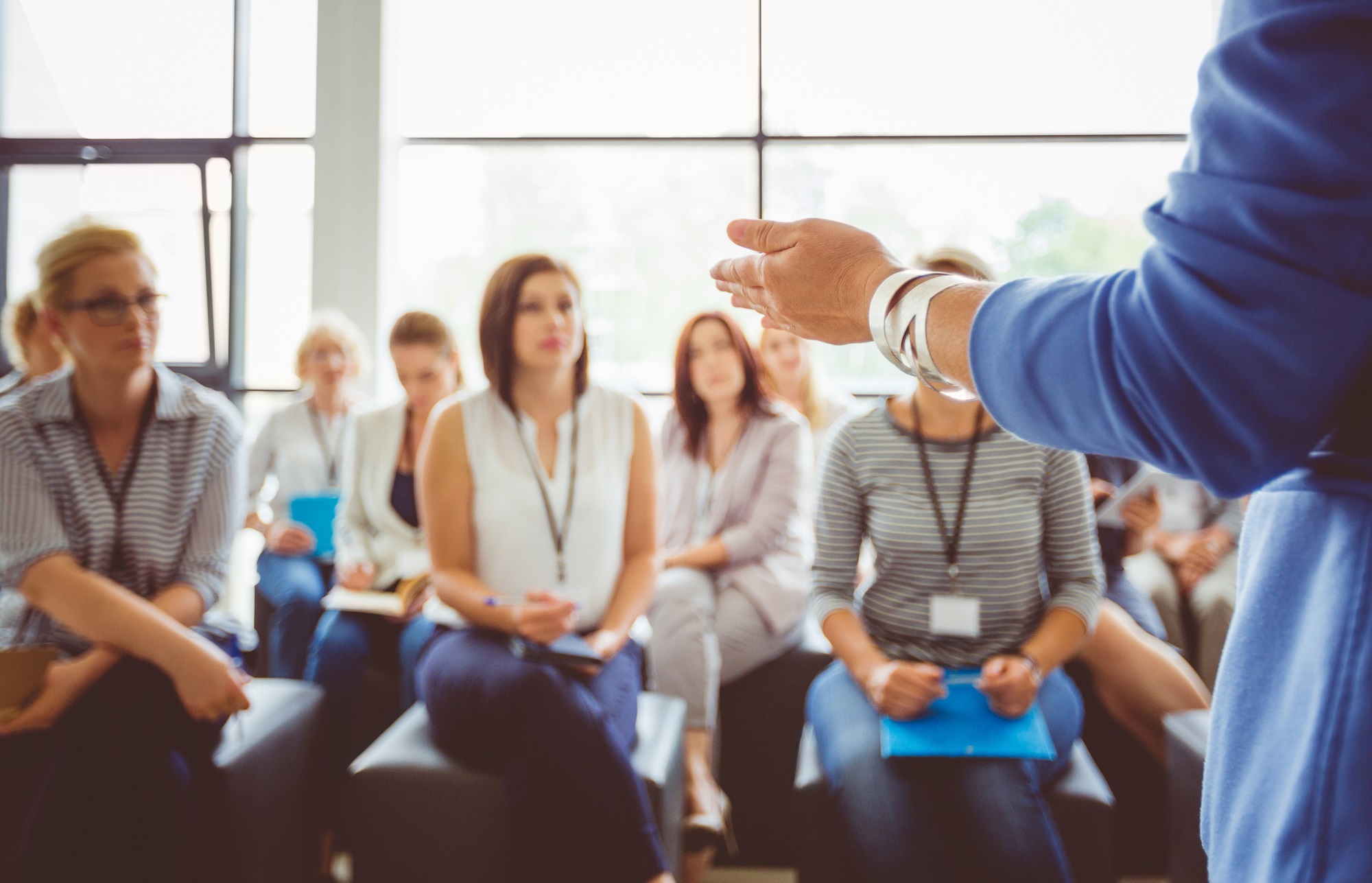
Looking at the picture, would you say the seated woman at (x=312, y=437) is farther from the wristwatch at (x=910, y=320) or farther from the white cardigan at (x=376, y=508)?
the wristwatch at (x=910, y=320)

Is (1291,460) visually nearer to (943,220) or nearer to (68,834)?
(68,834)

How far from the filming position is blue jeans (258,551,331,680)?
3.21 metres

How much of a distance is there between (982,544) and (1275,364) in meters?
1.65

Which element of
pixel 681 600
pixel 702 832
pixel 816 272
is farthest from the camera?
pixel 681 600

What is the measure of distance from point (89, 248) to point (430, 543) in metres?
1.12

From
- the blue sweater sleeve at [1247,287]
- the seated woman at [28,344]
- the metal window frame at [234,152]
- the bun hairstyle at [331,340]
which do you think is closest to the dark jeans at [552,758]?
the blue sweater sleeve at [1247,287]

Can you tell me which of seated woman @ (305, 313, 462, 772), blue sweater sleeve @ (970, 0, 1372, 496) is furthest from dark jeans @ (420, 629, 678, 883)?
blue sweater sleeve @ (970, 0, 1372, 496)

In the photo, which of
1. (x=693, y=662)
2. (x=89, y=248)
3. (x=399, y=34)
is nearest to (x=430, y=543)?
(x=693, y=662)

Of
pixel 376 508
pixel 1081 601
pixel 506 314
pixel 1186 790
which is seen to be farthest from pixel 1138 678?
pixel 376 508

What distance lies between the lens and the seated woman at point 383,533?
111 inches

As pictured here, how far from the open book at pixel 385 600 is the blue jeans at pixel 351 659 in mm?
56

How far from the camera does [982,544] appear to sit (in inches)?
79.7

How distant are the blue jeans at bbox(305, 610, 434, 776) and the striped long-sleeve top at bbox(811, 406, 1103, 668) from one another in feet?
4.90

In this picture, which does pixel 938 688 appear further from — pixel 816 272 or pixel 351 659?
pixel 351 659
